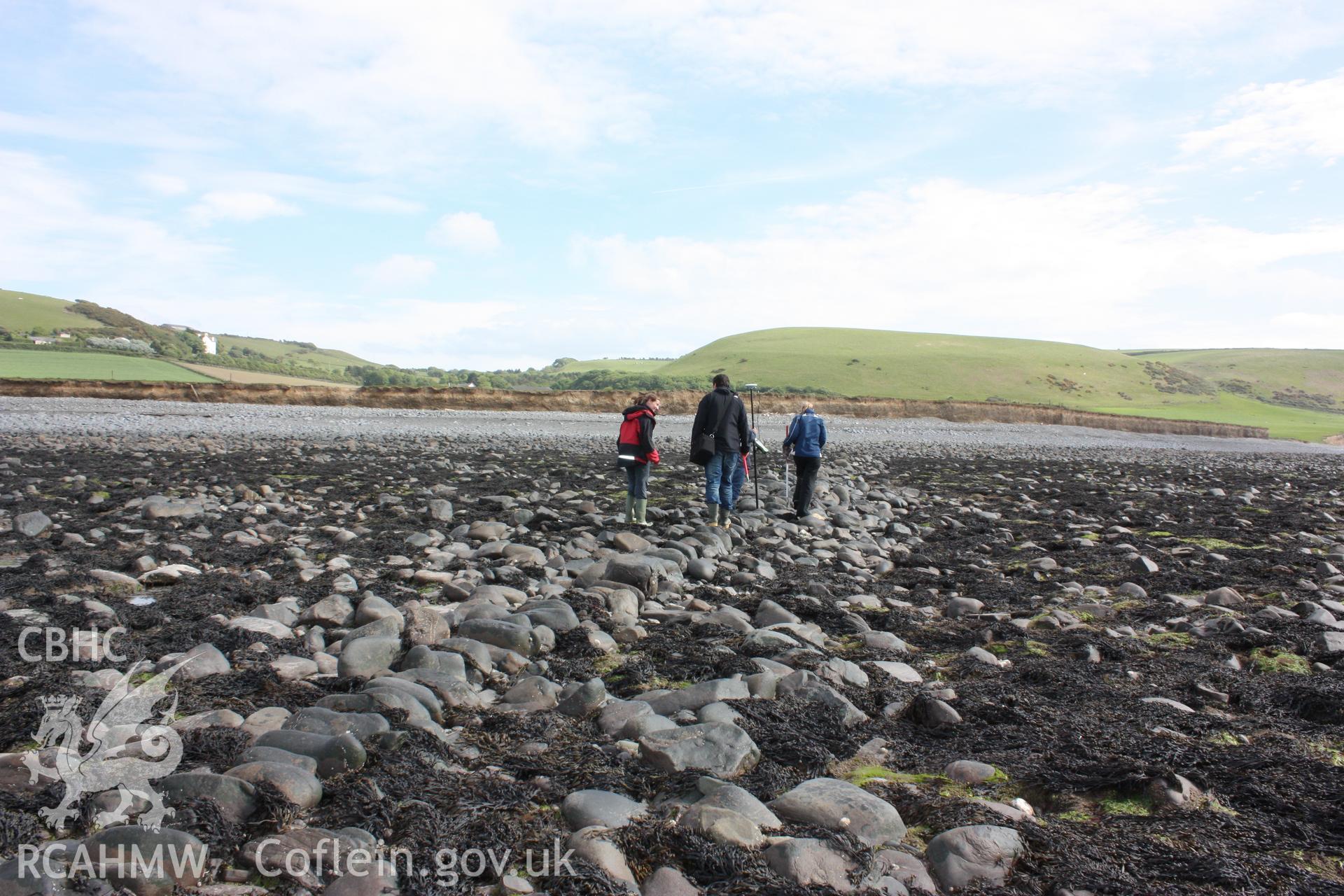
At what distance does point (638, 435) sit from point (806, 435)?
283 cm

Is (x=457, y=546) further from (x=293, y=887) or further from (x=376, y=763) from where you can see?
(x=293, y=887)

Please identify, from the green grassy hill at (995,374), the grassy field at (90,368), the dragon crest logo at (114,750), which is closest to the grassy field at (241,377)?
the grassy field at (90,368)

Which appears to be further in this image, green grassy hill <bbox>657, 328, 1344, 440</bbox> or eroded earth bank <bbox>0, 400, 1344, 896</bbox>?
green grassy hill <bbox>657, 328, 1344, 440</bbox>

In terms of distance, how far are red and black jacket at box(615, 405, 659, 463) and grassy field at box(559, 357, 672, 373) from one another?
133m

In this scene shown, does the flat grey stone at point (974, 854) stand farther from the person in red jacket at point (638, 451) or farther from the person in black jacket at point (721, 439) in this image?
the person in black jacket at point (721, 439)

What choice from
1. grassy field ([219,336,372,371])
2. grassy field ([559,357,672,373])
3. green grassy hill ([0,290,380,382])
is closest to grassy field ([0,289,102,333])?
green grassy hill ([0,290,380,382])

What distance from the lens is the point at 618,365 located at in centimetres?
17012

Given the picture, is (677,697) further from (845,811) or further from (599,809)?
(845,811)

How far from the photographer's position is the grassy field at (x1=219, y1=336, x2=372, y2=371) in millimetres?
143000

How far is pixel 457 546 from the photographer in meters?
9.38

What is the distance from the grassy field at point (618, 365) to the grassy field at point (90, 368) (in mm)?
85461

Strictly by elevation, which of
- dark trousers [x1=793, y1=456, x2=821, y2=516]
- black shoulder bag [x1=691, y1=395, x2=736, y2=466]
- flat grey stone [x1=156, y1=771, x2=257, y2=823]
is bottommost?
flat grey stone [x1=156, y1=771, x2=257, y2=823]

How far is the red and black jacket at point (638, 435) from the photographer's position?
37.9 feet

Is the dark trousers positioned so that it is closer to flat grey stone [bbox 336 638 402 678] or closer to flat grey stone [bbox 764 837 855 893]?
flat grey stone [bbox 336 638 402 678]
